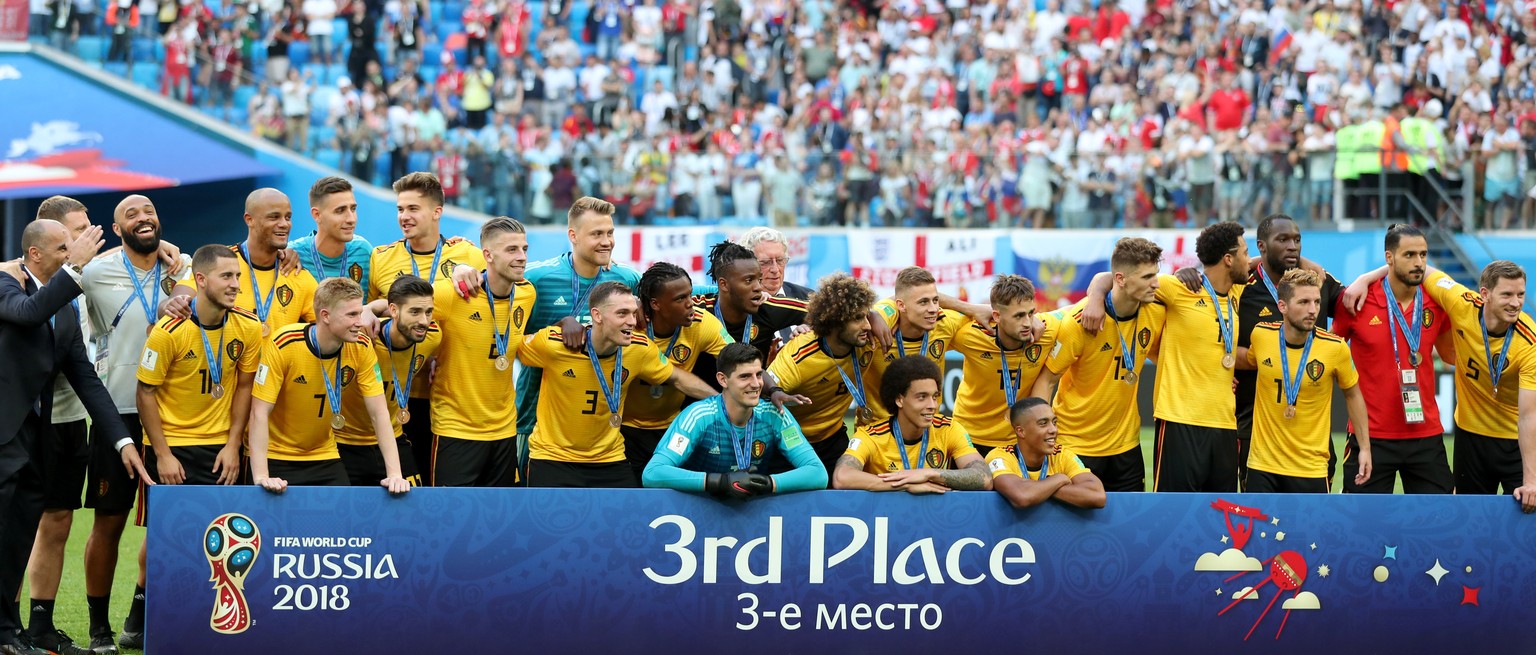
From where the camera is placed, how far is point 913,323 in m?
7.77

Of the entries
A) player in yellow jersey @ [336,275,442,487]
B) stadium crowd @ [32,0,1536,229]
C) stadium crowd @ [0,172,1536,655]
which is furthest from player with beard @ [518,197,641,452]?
stadium crowd @ [32,0,1536,229]

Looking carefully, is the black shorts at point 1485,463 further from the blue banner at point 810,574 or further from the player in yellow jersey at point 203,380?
the player in yellow jersey at point 203,380

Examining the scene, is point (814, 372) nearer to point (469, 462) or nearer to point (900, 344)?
point (900, 344)

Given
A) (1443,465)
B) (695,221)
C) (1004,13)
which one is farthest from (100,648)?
(1004,13)

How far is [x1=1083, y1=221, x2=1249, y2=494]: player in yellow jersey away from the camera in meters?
8.06

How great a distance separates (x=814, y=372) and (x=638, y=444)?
1.00 m

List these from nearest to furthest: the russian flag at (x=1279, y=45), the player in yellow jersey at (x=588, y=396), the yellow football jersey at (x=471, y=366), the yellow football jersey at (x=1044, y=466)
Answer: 1. the yellow football jersey at (x=1044, y=466)
2. the player in yellow jersey at (x=588, y=396)
3. the yellow football jersey at (x=471, y=366)
4. the russian flag at (x=1279, y=45)

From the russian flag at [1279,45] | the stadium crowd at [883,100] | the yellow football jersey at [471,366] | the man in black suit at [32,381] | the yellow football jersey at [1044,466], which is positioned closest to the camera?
the man in black suit at [32,381]

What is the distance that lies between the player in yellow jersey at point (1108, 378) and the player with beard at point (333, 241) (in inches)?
139

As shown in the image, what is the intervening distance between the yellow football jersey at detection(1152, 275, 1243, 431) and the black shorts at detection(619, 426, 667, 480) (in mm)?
2614

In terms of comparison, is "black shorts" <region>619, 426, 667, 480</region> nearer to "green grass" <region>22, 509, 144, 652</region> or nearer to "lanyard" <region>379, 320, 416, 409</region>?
"lanyard" <region>379, 320, 416, 409</region>

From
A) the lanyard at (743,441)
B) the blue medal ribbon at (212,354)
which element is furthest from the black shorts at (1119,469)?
the blue medal ribbon at (212,354)

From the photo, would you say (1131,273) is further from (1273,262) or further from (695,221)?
(695,221)

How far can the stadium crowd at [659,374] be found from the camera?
7.14 metres
